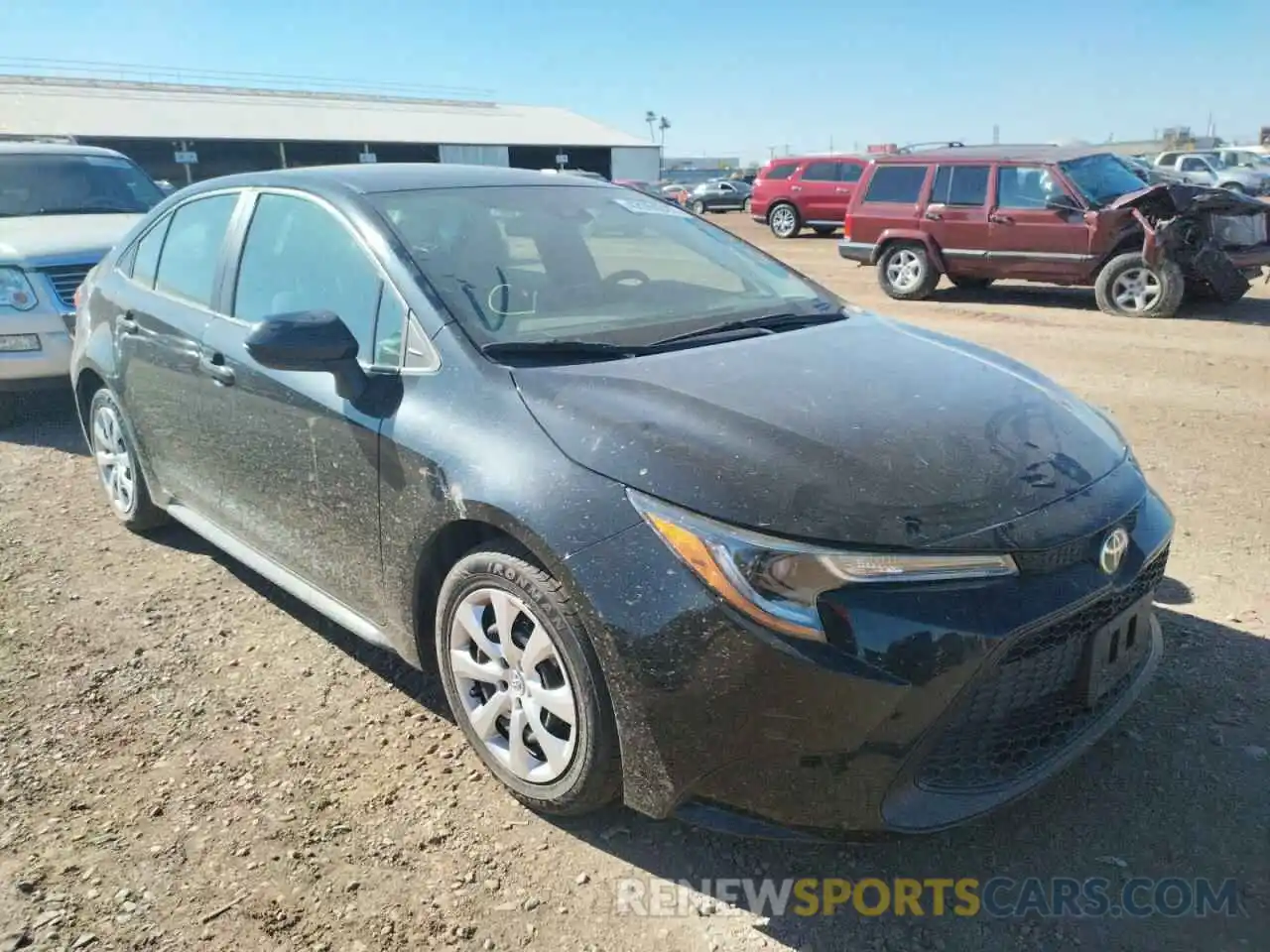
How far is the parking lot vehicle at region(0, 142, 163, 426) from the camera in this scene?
6.29 m

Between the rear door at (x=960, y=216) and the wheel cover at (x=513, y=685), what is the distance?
34.2 feet

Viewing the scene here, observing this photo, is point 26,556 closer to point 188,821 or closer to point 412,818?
point 188,821

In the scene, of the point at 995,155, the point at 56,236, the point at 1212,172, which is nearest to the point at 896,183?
the point at 995,155

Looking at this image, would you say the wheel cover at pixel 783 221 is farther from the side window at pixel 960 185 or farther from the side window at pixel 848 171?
the side window at pixel 960 185

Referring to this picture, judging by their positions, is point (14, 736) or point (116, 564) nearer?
point (14, 736)

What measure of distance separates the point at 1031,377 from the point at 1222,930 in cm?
163

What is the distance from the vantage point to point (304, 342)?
2.65m

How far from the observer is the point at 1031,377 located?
121 inches

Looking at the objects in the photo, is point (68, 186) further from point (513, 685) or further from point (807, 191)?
point (807, 191)

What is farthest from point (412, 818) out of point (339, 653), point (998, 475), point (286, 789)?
point (998, 475)

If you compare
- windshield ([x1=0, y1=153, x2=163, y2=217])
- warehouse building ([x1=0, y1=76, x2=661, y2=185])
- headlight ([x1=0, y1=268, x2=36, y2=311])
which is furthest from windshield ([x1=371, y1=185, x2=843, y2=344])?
warehouse building ([x1=0, y1=76, x2=661, y2=185])

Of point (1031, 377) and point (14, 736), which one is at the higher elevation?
point (1031, 377)

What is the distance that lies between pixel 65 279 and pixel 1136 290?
10003mm

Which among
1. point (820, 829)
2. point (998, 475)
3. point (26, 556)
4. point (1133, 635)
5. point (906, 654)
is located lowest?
point (26, 556)
